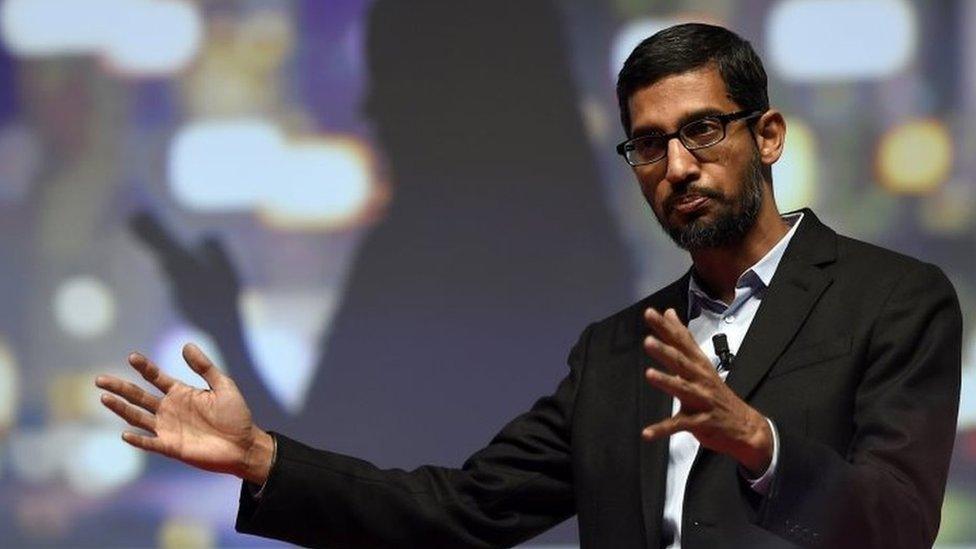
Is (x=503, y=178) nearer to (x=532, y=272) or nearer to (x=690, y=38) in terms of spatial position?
(x=532, y=272)

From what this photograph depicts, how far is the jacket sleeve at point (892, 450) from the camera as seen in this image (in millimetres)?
2010

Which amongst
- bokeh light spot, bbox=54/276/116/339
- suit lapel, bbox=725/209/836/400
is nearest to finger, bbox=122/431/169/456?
suit lapel, bbox=725/209/836/400

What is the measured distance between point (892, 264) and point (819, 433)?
0.31 metres

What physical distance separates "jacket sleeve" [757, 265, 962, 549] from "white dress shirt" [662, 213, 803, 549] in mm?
216

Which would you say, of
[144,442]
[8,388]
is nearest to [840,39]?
[144,442]

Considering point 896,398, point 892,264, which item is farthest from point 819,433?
point 892,264

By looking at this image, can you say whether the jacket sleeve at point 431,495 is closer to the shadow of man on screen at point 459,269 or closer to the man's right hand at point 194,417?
the man's right hand at point 194,417

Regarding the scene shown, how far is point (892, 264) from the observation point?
2348 mm

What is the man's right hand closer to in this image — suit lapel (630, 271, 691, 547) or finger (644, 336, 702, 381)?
suit lapel (630, 271, 691, 547)

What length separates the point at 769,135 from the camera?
8.13 feet

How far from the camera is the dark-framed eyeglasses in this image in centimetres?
239

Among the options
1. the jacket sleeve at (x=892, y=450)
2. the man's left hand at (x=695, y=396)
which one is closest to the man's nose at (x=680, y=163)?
the jacket sleeve at (x=892, y=450)

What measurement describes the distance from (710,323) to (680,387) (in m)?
0.59

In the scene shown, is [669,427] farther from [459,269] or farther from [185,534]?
[185,534]
